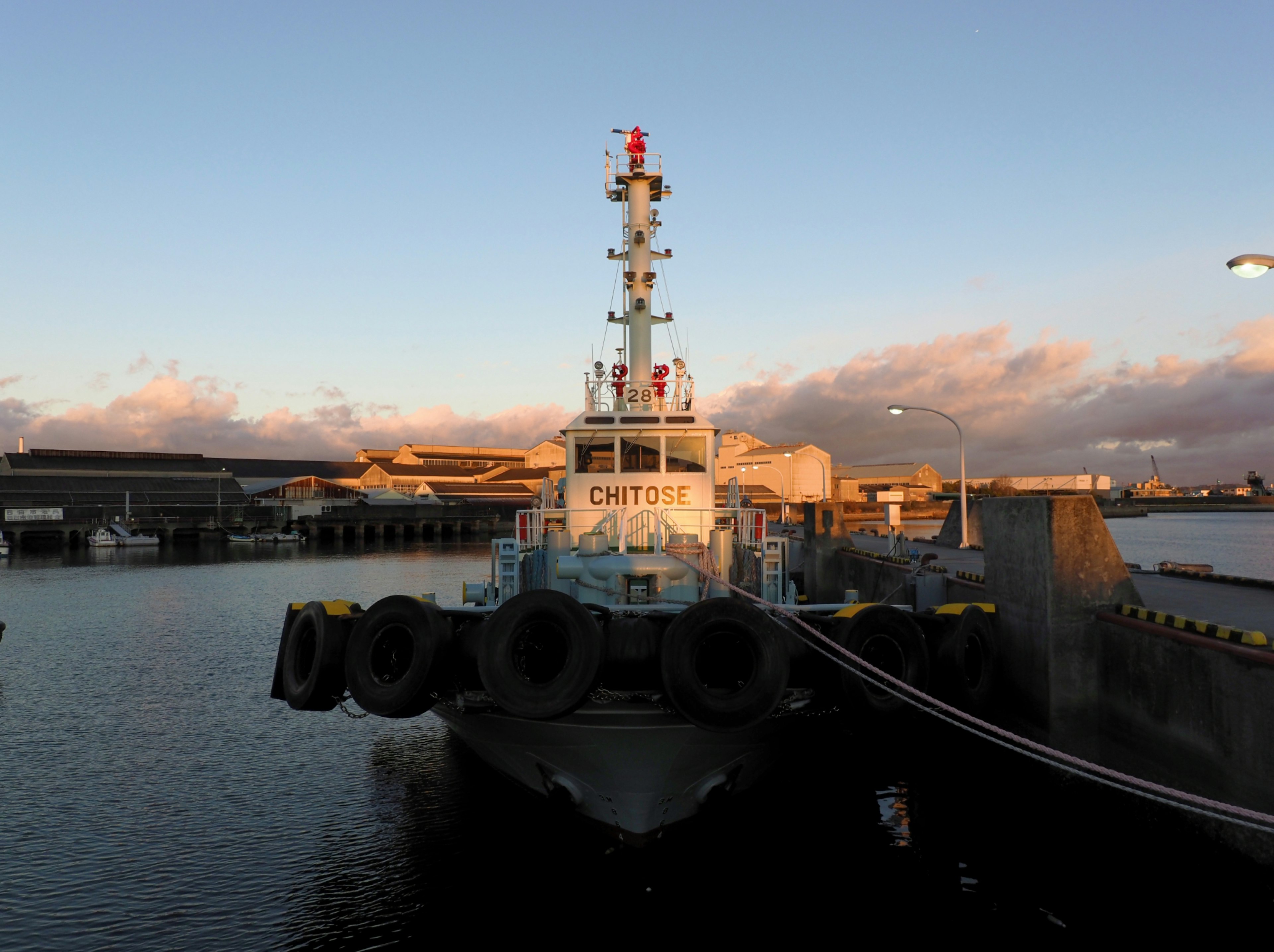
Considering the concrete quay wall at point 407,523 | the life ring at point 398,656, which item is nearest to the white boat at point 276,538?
the concrete quay wall at point 407,523

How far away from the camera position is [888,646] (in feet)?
35.9

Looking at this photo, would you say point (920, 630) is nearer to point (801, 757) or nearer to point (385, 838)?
point (801, 757)

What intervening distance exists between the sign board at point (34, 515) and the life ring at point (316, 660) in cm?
9468

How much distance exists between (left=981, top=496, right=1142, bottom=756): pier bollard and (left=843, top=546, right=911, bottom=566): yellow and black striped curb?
9.37 m

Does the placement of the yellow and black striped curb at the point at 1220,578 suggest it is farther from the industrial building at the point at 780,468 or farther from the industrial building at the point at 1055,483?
the industrial building at the point at 1055,483

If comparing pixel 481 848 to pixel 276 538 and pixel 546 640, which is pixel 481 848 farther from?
pixel 276 538

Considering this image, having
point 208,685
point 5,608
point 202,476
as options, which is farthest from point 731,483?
point 202,476

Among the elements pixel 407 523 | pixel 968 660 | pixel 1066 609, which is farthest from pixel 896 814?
pixel 407 523

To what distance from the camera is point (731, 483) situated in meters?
17.2

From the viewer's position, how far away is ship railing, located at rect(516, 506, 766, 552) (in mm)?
14859

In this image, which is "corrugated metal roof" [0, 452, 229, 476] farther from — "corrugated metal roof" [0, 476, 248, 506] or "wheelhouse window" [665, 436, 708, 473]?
"wheelhouse window" [665, 436, 708, 473]

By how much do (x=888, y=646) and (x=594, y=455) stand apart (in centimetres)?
719

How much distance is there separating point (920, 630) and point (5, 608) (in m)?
44.4

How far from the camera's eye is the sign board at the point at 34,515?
85688 millimetres
